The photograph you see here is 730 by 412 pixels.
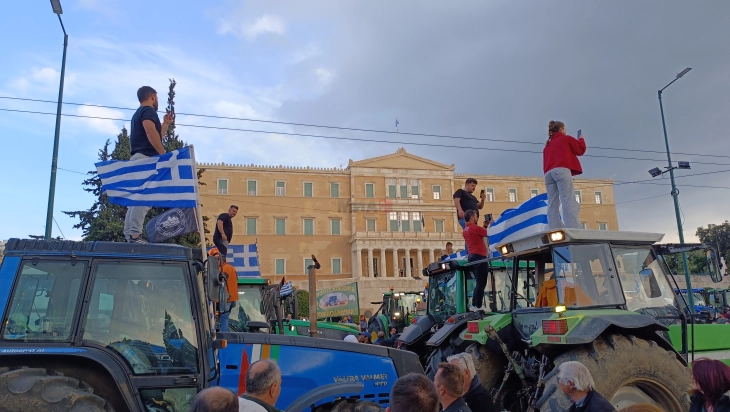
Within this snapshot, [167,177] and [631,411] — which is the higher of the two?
[167,177]

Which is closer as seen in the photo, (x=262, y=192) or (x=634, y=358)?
(x=634, y=358)

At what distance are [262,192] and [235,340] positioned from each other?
53.8m

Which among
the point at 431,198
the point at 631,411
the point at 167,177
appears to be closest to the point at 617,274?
the point at 631,411

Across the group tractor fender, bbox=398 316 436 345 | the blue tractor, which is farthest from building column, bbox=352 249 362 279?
the blue tractor

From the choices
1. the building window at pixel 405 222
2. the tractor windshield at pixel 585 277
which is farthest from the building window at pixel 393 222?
the tractor windshield at pixel 585 277

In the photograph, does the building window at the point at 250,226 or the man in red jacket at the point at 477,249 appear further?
the building window at the point at 250,226

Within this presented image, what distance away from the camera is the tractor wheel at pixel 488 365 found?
21.2ft

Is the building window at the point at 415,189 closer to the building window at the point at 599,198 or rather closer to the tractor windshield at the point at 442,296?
the building window at the point at 599,198

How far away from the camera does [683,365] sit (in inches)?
214

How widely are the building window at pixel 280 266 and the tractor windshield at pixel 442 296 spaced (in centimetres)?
4768

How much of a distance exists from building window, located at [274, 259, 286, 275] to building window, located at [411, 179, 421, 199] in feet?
56.3

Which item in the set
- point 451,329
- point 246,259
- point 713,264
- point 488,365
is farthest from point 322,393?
point 246,259

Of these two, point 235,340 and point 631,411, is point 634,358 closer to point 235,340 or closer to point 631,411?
point 631,411

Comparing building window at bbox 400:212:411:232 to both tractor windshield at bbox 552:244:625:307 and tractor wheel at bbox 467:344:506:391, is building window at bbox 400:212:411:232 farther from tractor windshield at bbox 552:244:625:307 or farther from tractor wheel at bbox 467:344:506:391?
tractor windshield at bbox 552:244:625:307
